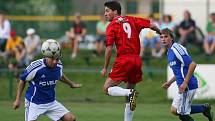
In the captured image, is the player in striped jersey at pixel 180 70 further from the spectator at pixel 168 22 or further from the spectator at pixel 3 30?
the spectator at pixel 3 30

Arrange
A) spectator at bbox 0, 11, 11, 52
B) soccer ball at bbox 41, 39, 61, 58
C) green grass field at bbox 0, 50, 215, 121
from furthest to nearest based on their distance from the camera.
→ spectator at bbox 0, 11, 11, 52 → green grass field at bbox 0, 50, 215, 121 → soccer ball at bbox 41, 39, 61, 58

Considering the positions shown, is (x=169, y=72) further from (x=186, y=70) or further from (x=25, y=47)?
(x=186, y=70)

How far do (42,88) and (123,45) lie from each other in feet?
5.76

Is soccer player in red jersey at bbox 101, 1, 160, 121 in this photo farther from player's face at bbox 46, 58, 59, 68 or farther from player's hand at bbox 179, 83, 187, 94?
player's face at bbox 46, 58, 59, 68

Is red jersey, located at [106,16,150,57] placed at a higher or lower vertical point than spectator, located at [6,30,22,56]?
higher

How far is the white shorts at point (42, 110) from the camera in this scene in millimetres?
12961

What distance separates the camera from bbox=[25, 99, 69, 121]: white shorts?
13.0 meters

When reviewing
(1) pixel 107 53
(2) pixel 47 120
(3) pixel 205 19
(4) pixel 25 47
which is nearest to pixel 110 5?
(1) pixel 107 53

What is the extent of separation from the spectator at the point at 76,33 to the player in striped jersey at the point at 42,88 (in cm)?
1480

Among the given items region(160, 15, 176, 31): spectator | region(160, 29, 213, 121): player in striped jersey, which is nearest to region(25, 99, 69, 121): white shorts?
region(160, 29, 213, 121): player in striped jersey

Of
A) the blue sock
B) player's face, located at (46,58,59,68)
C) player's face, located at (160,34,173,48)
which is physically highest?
player's face, located at (160,34,173,48)

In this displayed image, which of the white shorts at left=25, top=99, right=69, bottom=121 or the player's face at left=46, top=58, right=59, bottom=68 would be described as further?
the white shorts at left=25, top=99, right=69, bottom=121

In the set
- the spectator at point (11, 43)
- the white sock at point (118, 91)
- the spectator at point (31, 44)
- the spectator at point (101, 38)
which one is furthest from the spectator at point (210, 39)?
the white sock at point (118, 91)

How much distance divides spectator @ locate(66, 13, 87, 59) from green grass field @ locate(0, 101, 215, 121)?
20.3 feet
